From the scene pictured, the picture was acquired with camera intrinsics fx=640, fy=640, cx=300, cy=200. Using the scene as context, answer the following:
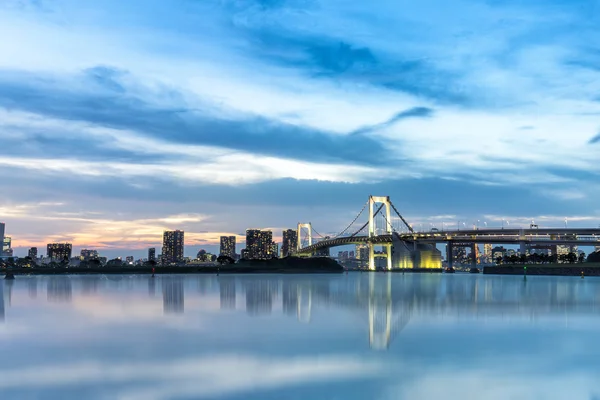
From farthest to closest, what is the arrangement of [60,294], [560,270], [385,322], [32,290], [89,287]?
[560,270], [89,287], [32,290], [60,294], [385,322]

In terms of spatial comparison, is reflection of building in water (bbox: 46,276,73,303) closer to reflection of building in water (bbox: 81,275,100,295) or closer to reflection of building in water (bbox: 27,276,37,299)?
reflection of building in water (bbox: 27,276,37,299)

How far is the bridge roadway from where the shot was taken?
113188 mm

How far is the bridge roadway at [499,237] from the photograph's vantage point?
113188 mm

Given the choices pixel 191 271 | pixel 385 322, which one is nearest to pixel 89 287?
pixel 385 322

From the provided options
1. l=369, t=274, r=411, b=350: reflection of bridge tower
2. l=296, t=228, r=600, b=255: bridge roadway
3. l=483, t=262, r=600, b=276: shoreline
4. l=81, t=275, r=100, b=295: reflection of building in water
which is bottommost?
l=483, t=262, r=600, b=276: shoreline

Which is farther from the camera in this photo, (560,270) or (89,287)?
(560,270)

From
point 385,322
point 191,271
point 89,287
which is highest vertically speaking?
point 385,322

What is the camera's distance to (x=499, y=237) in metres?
117

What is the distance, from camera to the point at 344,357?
13148 millimetres

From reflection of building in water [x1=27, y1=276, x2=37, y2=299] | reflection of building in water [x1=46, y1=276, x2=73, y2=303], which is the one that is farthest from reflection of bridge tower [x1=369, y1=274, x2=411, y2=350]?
reflection of building in water [x1=27, y1=276, x2=37, y2=299]

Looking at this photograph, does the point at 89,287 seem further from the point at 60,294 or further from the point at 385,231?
the point at 385,231

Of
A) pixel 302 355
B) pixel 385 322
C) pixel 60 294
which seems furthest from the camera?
pixel 60 294

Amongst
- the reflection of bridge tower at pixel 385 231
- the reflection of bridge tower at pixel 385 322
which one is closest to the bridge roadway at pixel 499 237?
the reflection of bridge tower at pixel 385 231

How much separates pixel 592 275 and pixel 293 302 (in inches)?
3791
